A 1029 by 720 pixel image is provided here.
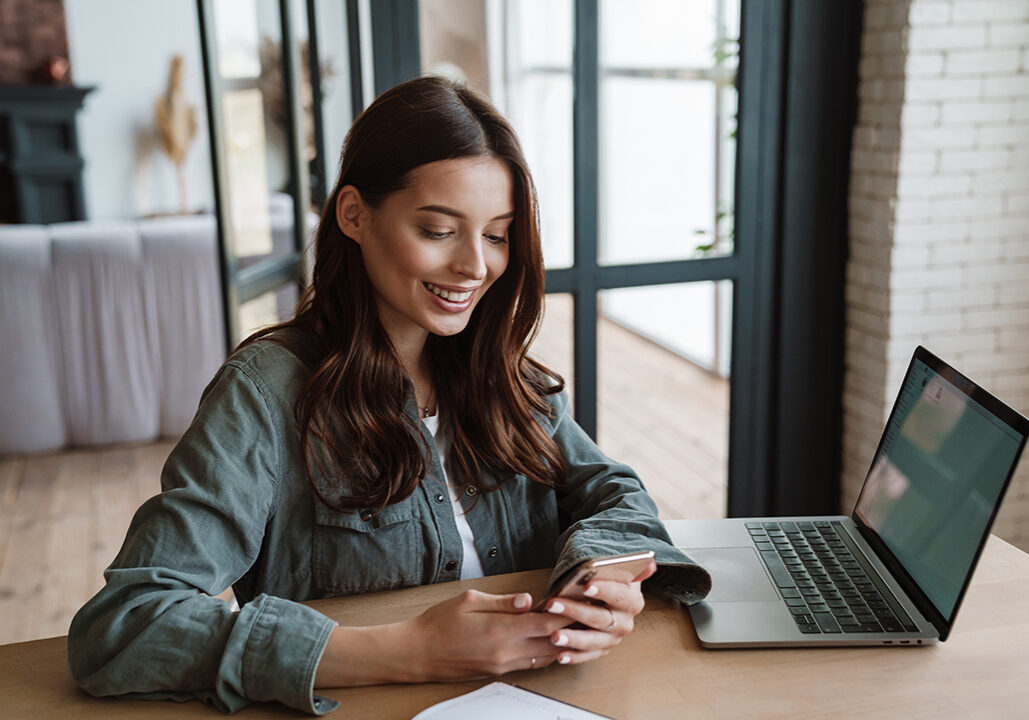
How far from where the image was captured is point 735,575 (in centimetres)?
136

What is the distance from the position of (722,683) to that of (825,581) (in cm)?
28

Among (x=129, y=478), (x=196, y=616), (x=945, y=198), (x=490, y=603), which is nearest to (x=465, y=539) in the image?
(x=490, y=603)

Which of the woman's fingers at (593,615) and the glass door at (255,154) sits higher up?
the glass door at (255,154)

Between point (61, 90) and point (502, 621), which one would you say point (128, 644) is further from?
point (61, 90)

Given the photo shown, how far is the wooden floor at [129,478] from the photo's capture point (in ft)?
10.2

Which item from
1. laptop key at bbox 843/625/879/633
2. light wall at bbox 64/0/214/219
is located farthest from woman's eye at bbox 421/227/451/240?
light wall at bbox 64/0/214/219

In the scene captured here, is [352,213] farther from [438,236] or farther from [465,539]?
[465,539]

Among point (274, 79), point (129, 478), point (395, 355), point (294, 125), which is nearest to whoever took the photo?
point (395, 355)

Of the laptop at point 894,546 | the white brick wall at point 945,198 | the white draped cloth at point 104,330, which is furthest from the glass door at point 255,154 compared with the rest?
the laptop at point 894,546

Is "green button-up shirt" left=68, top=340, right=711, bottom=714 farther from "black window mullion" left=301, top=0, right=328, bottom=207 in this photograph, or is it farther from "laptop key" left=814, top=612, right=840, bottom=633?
"black window mullion" left=301, top=0, right=328, bottom=207

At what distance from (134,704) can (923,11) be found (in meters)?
2.33

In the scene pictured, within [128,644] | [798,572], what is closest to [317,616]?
[128,644]

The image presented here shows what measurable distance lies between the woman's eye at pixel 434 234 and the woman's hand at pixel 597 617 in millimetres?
507

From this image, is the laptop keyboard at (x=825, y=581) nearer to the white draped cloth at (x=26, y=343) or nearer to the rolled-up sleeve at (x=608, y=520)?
the rolled-up sleeve at (x=608, y=520)
